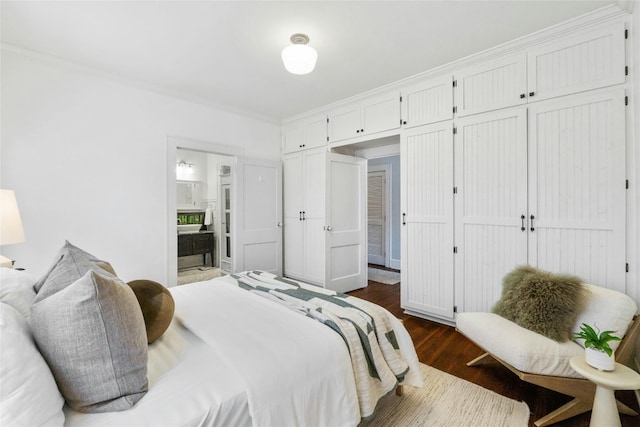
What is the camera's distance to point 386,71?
2.99m

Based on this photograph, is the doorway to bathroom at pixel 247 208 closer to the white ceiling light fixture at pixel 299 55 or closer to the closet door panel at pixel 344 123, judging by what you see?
the closet door panel at pixel 344 123

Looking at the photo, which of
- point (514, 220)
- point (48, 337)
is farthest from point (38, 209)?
point (514, 220)

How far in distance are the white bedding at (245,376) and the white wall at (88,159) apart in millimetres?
2046

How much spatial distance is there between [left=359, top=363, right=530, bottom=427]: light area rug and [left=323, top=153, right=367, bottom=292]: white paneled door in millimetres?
2118

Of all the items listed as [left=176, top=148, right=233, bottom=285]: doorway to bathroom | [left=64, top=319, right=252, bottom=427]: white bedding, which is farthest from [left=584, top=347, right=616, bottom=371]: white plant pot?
[left=176, top=148, right=233, bottom=285]: doorway to bathroom

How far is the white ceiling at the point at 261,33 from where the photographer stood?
2031 mm

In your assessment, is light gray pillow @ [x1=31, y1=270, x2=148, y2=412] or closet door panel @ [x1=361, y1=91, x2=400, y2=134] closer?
light gray pillow @ [x1=31, y1=270, x2=148, y2=412]

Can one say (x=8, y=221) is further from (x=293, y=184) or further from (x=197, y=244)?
(x=197, y=244)

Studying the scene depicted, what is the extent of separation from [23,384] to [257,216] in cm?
355

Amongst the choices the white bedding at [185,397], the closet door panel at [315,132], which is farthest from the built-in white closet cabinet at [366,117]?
the white bedding at [185,397]

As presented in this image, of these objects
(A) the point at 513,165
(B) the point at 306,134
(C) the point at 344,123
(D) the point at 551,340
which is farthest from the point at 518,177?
(B) the point at 306,134

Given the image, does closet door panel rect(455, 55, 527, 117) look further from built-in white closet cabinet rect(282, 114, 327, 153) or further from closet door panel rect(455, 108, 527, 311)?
built-in white closet cabinet rect(282, 114, 327, 153)

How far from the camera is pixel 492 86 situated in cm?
262

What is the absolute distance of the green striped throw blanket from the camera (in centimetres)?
141
